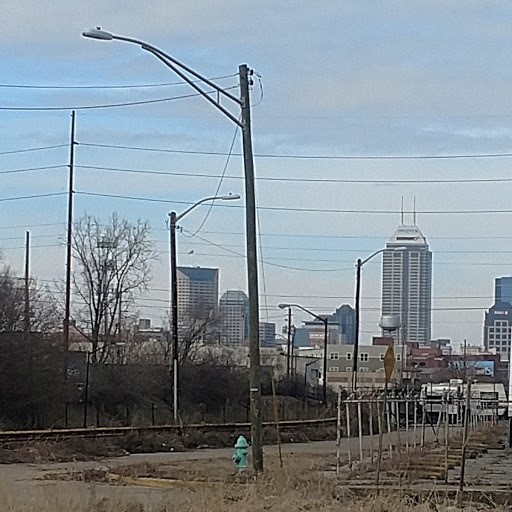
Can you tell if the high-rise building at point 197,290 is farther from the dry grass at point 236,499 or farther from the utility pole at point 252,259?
the dry grass at point 236,499

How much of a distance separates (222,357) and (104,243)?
401 inches

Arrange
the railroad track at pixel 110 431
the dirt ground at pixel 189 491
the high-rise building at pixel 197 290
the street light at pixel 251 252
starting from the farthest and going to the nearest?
the high-rise building at pixel 197 290 < the railroad track at pixel 110 431 < the street light at pixel 251 252 < the dirt ground at pixel 189 491

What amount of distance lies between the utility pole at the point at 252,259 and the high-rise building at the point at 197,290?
68725mm

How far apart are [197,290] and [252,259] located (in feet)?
403

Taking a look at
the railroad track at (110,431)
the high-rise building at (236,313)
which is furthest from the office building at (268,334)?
the railroad track at (110,431)

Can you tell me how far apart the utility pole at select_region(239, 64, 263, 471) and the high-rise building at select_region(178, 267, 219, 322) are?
68.7 metres

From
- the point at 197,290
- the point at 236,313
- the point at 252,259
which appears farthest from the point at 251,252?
the point at 236,313

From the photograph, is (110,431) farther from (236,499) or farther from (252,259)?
(236,499)

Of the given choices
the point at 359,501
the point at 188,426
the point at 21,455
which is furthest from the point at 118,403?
the point at 359,501

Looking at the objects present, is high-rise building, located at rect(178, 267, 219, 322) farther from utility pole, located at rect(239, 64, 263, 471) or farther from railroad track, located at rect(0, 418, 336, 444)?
utility pole, located at rect(239, 64, 263, 471)

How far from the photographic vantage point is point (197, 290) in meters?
148

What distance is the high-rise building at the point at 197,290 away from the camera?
337 ft

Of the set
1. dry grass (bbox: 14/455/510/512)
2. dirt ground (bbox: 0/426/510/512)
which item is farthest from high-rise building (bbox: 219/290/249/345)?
dry grass (bbox: 14/455/510/512)

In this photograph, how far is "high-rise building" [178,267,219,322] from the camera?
102581 millimetres
